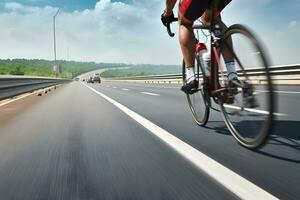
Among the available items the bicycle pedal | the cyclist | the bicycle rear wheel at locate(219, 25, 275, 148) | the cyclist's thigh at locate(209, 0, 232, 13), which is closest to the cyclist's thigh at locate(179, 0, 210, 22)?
the cyclist

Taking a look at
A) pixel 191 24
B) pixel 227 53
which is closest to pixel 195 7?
pixel 191 24

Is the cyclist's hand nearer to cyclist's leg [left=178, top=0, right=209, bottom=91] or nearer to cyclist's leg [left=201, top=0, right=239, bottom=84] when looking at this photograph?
cyclist's leg [left=178, top=0, right=209, bottom=91]

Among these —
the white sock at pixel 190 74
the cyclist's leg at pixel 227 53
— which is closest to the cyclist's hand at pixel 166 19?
the white sock at pixel 190 74

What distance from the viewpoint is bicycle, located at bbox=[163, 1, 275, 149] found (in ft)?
12.7

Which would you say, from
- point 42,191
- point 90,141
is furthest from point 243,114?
point 42,191

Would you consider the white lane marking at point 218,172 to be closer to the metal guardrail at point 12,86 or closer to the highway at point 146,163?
the highway at point 146,163

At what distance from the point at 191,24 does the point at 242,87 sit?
1459mm

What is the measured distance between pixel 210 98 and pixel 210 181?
2286 millimetres

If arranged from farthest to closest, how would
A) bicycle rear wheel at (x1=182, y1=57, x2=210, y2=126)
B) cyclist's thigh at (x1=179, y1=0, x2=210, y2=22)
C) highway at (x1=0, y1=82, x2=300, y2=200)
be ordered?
bicycle rear wheel at (x1=182, y1=57, x2=210, y2=126) → cyclist's thigh at (x1=179, y1=0, x2=210, y2=22) → highway at (x1=0, y1=82, x2=300, y2=200)

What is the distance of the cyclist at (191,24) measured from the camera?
4605 mm

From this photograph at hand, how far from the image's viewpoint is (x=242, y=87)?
14.4 feet

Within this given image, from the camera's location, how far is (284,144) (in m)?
4.46

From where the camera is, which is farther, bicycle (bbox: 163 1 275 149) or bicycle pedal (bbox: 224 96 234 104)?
bicycle pedal (bbox: 224 96 234 104)

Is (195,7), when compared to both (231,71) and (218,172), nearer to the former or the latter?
(231,71)
